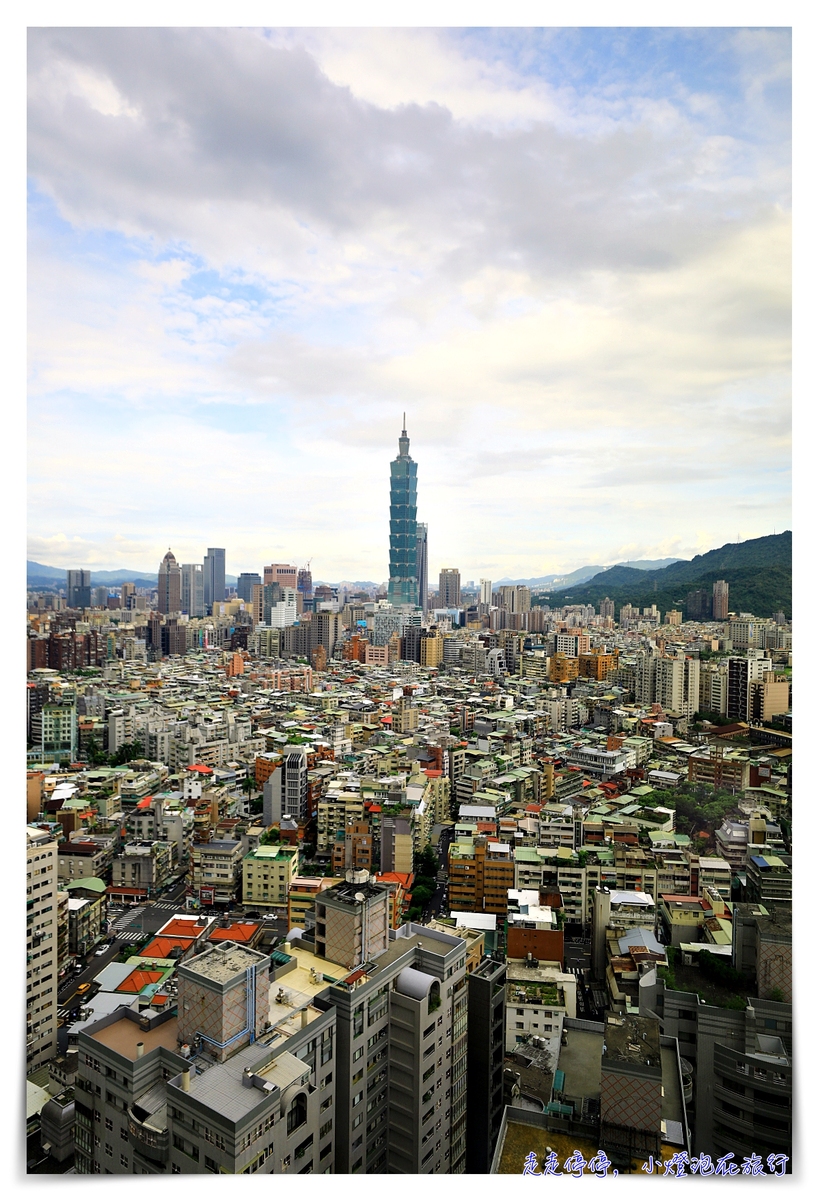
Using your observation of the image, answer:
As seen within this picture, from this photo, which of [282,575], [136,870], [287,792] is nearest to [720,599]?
[287,792]

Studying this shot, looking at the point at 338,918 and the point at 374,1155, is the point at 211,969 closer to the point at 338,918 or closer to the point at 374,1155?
the point at 338,918

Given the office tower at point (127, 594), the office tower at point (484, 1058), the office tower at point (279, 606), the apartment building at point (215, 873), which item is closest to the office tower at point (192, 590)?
the office tower at point (127, 594)

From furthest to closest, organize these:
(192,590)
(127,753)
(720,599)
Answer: (192,590) < (127,753) < (720,599)

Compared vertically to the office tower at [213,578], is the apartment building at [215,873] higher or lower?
lower

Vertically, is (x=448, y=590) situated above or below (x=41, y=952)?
above

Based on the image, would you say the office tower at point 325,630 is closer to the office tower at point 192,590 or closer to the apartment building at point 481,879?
the office tower at point 192,590

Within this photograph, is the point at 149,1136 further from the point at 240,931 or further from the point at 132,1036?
the point at 240,931
